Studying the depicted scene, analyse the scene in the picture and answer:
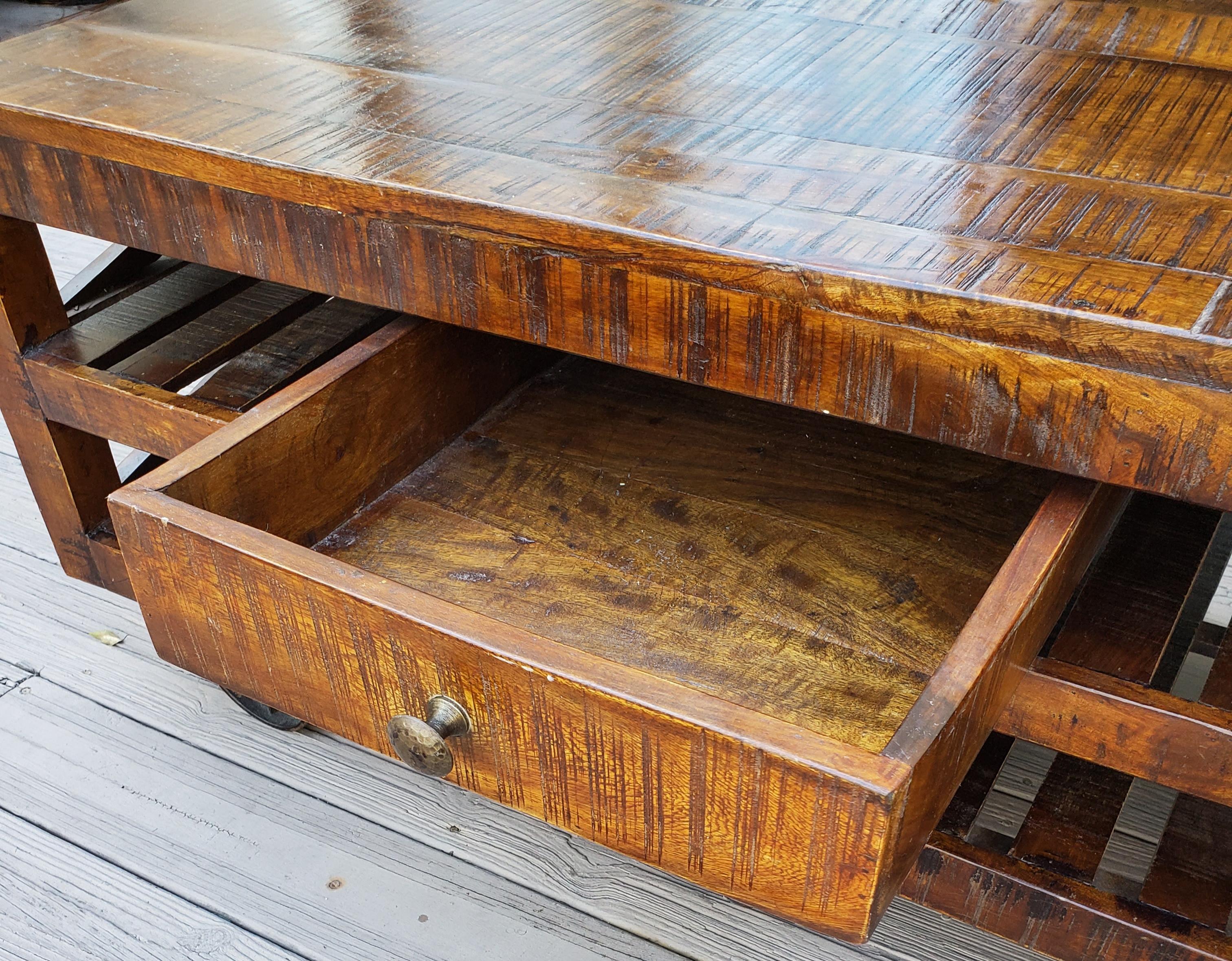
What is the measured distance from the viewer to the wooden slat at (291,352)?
1001 millimetres

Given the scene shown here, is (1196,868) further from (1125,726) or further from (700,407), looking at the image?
(700,407)

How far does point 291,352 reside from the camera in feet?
3.49

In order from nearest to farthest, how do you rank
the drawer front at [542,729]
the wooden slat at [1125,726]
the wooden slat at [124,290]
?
the drawer front at [542,729] → the wooden slat at [1125,726] → the wooden slat at [124,290]

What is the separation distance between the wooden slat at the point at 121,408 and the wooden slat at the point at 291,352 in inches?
1.6

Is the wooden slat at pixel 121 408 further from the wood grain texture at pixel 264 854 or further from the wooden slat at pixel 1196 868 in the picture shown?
the wooden slat at pixel 1196 868

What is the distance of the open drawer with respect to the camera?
0.52 metres

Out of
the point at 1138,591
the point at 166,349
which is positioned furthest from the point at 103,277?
the point at 1138,591

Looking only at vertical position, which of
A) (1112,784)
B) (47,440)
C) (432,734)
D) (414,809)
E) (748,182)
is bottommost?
(414,809)

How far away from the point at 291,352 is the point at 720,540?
46cm

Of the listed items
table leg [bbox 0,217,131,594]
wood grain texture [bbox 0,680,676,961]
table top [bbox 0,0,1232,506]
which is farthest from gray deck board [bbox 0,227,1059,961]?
table top [bbox 0,0,1232,506]

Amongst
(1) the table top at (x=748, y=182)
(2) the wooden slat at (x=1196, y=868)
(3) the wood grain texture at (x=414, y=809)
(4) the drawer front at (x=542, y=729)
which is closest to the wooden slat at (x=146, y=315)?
(1) the table top at (x=748, y=182)

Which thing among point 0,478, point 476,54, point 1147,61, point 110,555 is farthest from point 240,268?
point 0,478

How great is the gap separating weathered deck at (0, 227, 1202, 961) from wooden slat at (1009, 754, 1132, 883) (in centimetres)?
A: 16

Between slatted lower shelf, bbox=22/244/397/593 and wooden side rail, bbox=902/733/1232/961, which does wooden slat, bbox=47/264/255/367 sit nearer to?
slatted lower shelf, bbox=22/244/397/593
